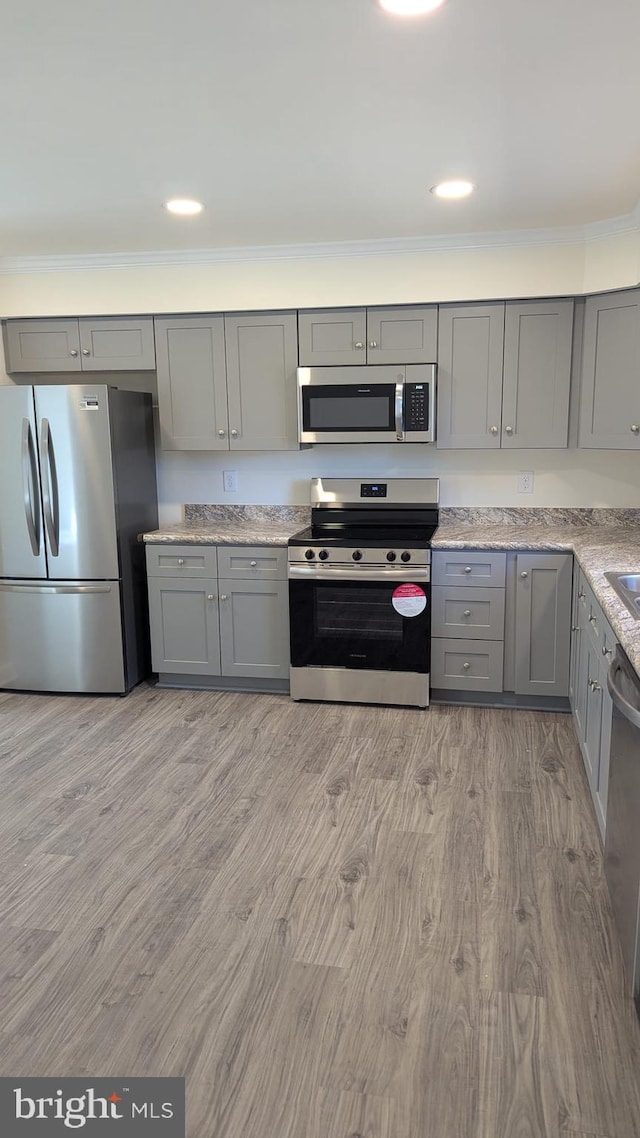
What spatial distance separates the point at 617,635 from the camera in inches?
88.2

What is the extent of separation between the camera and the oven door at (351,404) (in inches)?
160

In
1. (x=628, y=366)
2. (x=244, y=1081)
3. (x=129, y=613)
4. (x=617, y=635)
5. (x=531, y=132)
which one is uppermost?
(x=531, y=132)

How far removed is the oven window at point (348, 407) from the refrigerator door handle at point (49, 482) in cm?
134

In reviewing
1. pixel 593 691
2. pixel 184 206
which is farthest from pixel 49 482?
pixel 593 691

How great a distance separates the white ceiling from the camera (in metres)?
1.88

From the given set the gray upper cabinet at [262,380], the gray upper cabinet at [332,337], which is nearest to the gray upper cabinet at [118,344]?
the gray upper cabinet at [262,380]

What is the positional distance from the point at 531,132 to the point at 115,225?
1987 millimetres

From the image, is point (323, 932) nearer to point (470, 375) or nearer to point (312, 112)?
point (312, 112)

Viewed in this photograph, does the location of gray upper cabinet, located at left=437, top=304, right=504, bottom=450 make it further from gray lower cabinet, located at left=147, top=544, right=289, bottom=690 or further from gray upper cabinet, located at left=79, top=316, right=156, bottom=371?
gray upper cabinet, located at left=79, top=316, right=156, bottom=371

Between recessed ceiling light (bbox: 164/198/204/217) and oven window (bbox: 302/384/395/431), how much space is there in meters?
1.06

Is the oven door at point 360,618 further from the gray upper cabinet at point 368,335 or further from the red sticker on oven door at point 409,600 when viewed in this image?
the gray upper cabinet at point 368,335

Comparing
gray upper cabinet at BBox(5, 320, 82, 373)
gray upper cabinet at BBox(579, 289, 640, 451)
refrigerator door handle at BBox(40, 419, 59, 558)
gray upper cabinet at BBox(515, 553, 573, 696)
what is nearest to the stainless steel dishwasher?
gray upper cabinet at BBox(515, 553, 573, 696)

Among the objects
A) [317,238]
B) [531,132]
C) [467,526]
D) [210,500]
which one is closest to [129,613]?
[210,500]

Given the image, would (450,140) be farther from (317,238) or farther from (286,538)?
(286,538)
